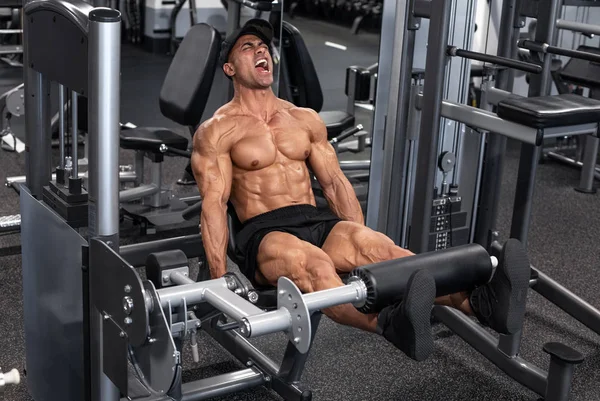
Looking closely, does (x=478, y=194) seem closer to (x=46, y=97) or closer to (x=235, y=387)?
(x=235, y=387)

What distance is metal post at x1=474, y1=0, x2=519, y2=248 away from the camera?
2934mm

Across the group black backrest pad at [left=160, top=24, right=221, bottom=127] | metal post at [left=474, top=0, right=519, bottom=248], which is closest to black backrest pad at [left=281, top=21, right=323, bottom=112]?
black backrest pad at [left=160, top=24, right=221, bottom=127]

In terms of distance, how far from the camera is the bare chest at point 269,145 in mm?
2594

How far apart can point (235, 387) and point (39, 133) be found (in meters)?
0.96

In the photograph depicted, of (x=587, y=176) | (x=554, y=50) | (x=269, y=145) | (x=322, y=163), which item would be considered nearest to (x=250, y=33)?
(x=269, y=145)

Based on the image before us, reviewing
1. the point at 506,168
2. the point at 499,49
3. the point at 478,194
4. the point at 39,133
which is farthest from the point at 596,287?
the point at 39,133

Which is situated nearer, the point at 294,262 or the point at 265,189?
the point at 294,262

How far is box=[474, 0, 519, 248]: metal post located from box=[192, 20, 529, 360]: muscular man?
0.59m

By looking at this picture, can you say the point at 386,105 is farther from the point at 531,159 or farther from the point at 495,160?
the point at 531,159

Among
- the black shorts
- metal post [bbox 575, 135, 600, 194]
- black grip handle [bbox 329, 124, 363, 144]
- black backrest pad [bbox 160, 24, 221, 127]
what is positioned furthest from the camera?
metal post [bbox 575, 135, 600, 194]

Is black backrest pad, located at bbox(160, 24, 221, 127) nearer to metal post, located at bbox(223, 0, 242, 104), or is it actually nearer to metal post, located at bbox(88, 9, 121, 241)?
metal post, located at bbox(223, 0, 242, 104)

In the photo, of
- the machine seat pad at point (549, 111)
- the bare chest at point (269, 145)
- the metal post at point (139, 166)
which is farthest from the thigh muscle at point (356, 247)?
the metal post at point (139, 166)

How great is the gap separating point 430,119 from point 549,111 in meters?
0.45

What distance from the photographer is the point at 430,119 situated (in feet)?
8.90
